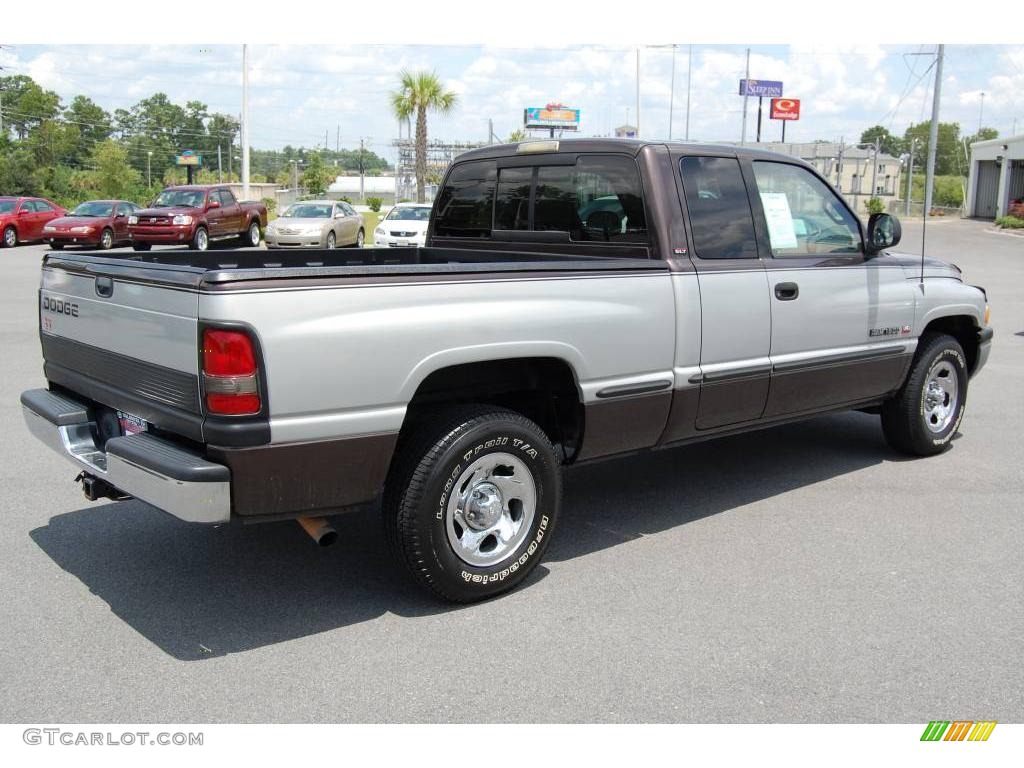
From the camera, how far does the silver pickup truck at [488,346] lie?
3572 millimetres

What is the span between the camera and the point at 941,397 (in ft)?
22.1

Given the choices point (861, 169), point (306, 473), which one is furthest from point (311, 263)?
point (861, 169)

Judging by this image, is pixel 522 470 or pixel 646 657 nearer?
pixel 646 657

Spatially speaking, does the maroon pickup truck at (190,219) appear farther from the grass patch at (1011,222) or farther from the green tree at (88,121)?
the green tree at (88,121)

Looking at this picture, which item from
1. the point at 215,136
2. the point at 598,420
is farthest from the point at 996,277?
the point at 215,136

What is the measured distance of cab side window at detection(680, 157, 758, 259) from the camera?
501cm

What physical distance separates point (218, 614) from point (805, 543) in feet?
9.57

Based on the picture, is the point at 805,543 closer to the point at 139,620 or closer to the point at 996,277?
the point at 139,620

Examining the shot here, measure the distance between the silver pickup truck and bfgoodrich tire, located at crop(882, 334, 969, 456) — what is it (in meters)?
0.10

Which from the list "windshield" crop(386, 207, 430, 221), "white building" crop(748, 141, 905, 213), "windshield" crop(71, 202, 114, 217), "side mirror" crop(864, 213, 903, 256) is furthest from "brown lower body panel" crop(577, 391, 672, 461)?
"white building" crop(748, 141, 905, 213)

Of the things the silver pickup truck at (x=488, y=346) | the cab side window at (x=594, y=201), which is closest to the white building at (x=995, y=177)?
the silver pickup truck at (x=488, y=346)

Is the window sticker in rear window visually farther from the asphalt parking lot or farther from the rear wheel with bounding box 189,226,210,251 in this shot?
the rear wheel with bounding box 189,226,210,251

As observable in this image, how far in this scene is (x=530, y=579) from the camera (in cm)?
455

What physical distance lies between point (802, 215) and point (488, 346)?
2503 mm
